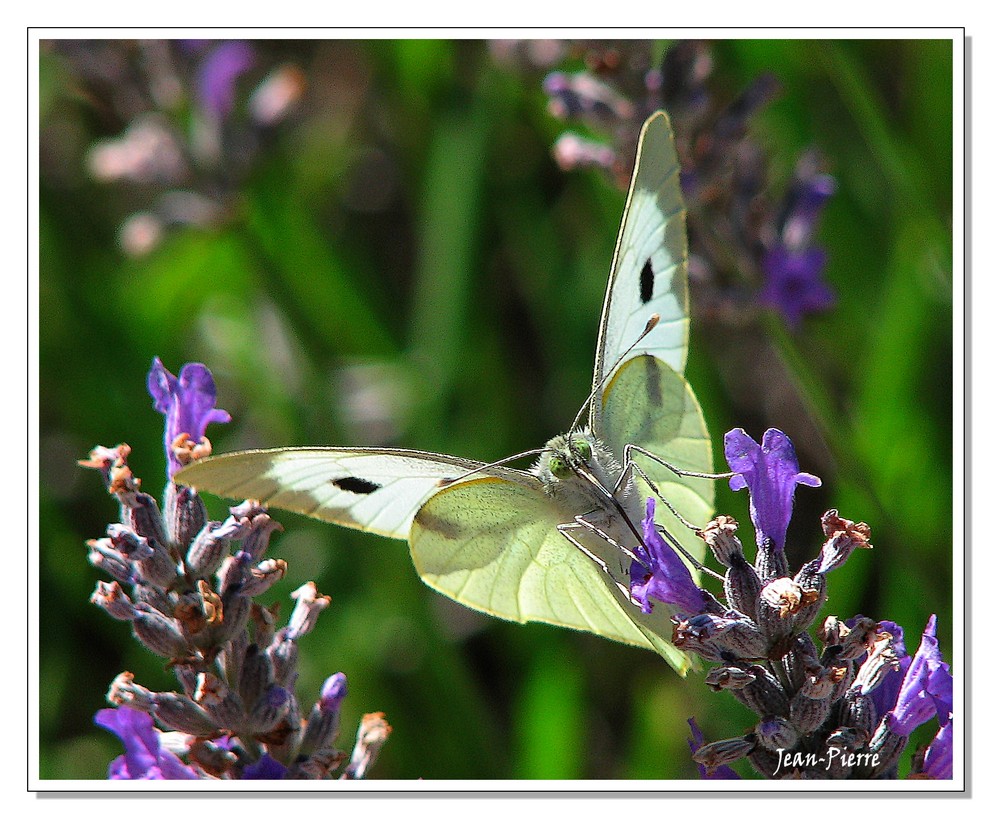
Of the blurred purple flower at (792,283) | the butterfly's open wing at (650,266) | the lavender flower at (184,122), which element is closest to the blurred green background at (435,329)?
the lavender flower at (184,122)

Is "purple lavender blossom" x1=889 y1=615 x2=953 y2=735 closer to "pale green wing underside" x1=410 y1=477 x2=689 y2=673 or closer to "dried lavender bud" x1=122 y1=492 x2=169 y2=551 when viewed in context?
"pale green wing underside" x1=410 y1=477 x2=689 y2=673

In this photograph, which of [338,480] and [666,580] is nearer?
[666,580]

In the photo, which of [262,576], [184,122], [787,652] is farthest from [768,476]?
[184,122]

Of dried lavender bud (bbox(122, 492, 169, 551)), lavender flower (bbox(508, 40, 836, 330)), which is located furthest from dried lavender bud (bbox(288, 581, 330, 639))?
lavender flower (bbox(508, 40, 836, 330))

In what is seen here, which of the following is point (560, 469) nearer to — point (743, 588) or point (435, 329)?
point (743, 588)

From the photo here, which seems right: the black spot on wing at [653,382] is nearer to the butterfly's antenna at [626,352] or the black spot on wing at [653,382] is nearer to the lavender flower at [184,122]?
the butterfly's antenna at [626,352]
